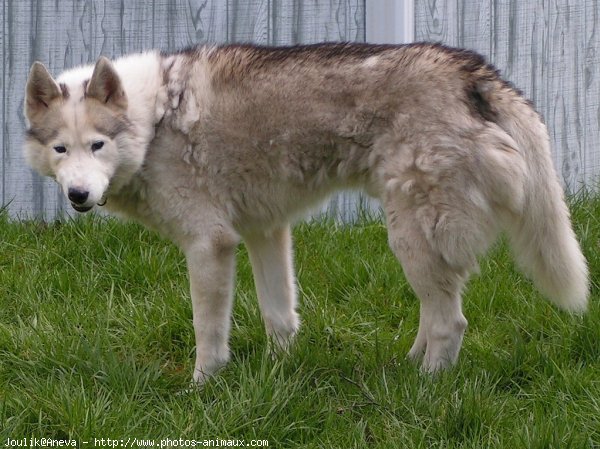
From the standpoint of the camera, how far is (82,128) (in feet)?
14.6

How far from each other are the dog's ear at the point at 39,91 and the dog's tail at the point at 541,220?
6.34 feet

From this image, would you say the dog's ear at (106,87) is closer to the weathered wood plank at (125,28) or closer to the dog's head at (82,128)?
the dog's head at (82,128)

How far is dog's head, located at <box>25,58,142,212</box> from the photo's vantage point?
4.43m

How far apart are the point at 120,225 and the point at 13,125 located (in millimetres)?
1193

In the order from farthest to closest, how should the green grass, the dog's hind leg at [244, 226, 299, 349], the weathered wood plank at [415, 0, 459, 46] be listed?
the weathered wood plank at [415, 0, 459, 46] → the dog's hind leg at [244, 226, 299, 349] → the green grass

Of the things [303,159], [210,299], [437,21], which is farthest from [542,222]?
[437,21]

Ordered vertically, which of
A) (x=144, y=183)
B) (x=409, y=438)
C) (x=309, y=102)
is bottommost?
(x=409, y=438)

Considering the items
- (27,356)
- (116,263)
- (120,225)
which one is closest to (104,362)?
→ (27,356)

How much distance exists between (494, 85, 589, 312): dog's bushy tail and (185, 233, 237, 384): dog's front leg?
129 cm

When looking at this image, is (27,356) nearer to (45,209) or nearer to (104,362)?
(104,362)

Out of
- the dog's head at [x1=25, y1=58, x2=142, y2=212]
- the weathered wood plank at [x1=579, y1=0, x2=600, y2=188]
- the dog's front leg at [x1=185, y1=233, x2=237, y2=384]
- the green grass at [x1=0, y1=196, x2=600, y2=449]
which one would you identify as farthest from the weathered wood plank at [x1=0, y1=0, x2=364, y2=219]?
the dog's front leg at [x1=185, y1=233, x2=237, y2=384]

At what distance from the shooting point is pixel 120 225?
5.91m

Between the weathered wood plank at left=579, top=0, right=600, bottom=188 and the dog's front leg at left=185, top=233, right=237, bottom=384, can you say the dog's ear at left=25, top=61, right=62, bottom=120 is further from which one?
the weathered wood plank at left=579, top=0, right=600, bottom=188

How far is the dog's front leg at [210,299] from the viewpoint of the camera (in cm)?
452
